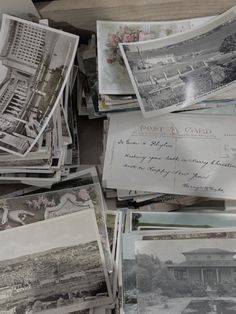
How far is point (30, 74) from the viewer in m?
0.82

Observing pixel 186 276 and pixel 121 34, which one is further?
pixel 121 34

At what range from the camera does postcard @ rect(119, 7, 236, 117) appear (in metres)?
0.83

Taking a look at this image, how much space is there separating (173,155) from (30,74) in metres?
0.27

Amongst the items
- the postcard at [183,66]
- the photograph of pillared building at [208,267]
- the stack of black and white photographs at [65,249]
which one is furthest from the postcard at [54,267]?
the postcard at [183,66]

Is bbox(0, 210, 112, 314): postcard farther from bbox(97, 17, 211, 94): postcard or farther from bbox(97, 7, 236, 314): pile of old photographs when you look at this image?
bbox(97, 17, 211, 94): postcard

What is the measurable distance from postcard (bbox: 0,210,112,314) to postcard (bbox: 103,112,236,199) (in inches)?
3.8

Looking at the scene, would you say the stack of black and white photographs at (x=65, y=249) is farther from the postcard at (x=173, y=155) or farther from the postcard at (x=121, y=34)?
the postcard at (x=121, y=34)

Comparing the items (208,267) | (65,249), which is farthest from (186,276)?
(65,249)

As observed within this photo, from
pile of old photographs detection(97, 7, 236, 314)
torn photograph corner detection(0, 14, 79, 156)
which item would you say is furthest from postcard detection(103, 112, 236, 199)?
torn photograph corner detection(0, 14, 79, 156)

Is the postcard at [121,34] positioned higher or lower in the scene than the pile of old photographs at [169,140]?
higher

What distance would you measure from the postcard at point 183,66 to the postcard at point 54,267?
0.22 meters

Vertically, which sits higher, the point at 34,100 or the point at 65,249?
the point at 34,100

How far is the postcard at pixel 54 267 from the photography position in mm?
759

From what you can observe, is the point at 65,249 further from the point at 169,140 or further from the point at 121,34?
the point at 121,34
